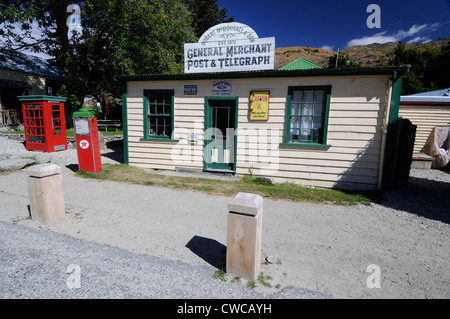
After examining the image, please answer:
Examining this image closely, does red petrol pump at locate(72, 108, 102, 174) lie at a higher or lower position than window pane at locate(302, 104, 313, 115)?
lower

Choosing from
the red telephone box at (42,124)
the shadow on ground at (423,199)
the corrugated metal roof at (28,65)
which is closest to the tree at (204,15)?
the corrugated metal roof at (28,65)

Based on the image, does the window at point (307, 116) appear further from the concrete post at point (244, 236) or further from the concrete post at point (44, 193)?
the concrete post at point (44, 193)

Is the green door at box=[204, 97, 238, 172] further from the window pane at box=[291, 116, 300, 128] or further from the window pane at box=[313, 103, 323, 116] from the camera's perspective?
the window pane at box=[313, 103, 323, 116]

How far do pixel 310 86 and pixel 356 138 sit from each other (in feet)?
6.03

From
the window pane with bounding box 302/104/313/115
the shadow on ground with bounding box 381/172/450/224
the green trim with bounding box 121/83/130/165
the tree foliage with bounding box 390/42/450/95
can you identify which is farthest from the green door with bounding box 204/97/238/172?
the tree foliage with bounding box 390/42/450/95

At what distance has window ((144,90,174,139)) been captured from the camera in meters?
8.02

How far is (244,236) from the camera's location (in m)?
2.83

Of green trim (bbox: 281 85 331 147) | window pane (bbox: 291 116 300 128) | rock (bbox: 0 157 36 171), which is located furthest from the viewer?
rock (bbox: 0 157 36 171)

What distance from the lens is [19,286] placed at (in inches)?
102

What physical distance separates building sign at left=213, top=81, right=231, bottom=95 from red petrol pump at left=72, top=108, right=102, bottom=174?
357cm

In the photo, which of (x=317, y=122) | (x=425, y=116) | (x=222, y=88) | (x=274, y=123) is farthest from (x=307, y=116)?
(x=425, y=116)

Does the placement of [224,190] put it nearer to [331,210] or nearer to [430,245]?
[331,210]

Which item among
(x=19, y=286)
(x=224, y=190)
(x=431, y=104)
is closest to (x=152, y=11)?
(x=224, y=190)

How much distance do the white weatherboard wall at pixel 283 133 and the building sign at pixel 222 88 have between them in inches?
5.2
